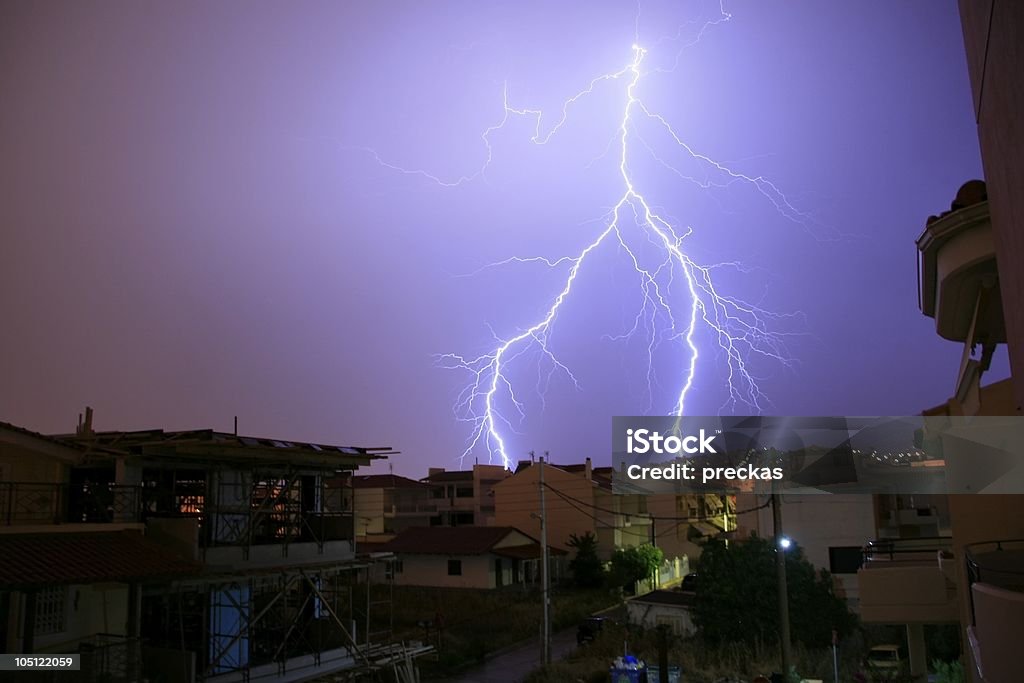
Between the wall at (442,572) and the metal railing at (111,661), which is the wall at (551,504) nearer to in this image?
the wall at (442,572)

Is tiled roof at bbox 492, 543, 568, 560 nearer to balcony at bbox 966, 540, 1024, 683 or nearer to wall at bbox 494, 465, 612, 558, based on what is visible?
wall at bbox 494, 465, 612, 558

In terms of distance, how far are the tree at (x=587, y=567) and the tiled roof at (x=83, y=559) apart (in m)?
26.4

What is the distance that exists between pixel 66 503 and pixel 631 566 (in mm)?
26553

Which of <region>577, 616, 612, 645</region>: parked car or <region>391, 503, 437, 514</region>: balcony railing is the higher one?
<region>391, 503, 437, 514</region>: balcony railing

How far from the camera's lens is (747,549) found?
22156mm

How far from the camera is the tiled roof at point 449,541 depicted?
3772 centimetres

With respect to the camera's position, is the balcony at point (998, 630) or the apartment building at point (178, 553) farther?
the apartment building at point (178, 553)

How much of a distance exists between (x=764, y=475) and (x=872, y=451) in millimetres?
4581

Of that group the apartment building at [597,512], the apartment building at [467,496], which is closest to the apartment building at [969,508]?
the apartment building at [597,512]

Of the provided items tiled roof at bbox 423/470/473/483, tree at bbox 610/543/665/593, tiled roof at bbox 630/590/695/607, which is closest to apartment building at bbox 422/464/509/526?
tiled roof at bbox 423/470/473/483

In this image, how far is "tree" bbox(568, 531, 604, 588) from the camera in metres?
38.2

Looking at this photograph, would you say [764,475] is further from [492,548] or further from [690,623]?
[492,548]

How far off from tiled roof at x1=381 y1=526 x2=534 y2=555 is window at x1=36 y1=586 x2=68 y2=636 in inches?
965

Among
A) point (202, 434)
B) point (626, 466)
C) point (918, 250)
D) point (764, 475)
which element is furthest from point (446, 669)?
point (626, 466)
